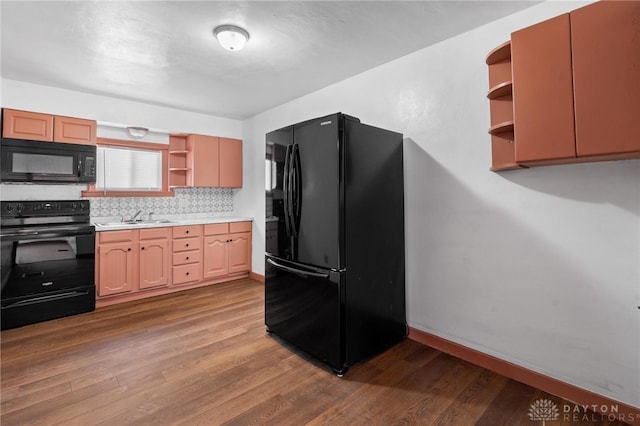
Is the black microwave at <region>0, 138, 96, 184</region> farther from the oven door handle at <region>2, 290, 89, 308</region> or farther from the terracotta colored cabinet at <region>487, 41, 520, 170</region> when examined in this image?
the terracotta colored cabinet at <region>487, 41, 520, 170</region>

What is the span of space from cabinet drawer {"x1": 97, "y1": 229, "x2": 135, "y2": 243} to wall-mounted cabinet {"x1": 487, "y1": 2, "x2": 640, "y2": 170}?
153 inches

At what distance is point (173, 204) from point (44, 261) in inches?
67.7

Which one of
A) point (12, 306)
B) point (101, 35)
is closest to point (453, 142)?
point (101, 35)

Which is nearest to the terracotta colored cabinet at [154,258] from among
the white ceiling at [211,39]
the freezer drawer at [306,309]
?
the white ceiling at [211,39]

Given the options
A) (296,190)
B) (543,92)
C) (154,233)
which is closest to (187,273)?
(154,233)

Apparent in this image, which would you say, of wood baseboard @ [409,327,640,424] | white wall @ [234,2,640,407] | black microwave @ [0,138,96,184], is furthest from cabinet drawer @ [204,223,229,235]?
wood baseboard @ [409,327,640,424]

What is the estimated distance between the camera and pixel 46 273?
312cm

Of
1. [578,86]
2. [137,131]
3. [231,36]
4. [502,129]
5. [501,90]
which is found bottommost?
[502,129]

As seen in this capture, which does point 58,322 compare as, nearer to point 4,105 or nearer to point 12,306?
point 12,306

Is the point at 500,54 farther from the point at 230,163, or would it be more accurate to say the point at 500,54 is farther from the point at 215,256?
the point at 215,256

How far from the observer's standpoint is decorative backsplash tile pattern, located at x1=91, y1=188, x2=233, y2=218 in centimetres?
402

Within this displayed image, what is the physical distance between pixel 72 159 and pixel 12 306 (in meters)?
1.56

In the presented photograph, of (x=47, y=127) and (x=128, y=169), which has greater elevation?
(x=47, y=127)

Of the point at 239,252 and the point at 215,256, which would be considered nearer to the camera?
the point at 215,256
